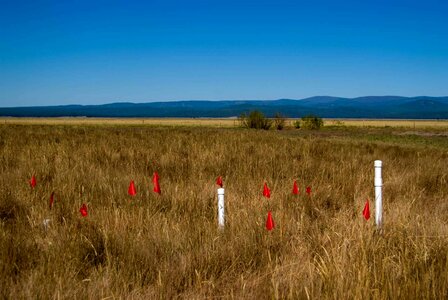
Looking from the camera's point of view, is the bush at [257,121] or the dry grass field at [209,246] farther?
the bush at [257,121]

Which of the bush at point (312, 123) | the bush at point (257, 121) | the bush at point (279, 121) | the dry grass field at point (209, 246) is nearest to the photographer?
the dry grass field at point (209, 246)

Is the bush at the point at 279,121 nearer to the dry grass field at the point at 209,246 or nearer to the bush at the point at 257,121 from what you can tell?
the bush at the point at 257,121

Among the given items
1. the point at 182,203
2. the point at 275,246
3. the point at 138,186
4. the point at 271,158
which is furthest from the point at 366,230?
the point at 271,158

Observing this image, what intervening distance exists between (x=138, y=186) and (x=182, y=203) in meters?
1.35

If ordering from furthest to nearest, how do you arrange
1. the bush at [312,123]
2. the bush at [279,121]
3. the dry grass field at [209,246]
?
1. the bush at [312,123]
2. the bush at [279,121]
3. the dry grass field at [209,246]

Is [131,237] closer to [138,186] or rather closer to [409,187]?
[138,186]

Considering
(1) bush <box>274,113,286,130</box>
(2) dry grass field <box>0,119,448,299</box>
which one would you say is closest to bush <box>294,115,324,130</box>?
(1) bush <box>274,113,286,130</box>

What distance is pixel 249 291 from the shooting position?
3.59 m

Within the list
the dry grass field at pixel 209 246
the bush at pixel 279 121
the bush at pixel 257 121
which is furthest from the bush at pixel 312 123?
the dry grass field at pixel 209 246

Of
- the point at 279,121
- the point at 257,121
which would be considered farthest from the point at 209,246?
the point at 279,121

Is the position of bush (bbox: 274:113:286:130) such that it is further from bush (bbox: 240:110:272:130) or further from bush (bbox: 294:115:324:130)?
bush (bbox: 294:115:324:130)

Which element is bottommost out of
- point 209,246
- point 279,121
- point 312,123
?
point 312,123

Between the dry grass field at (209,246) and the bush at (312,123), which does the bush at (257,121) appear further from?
the dry grass field at (209,246)

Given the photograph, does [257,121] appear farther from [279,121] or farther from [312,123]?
[312,123]
